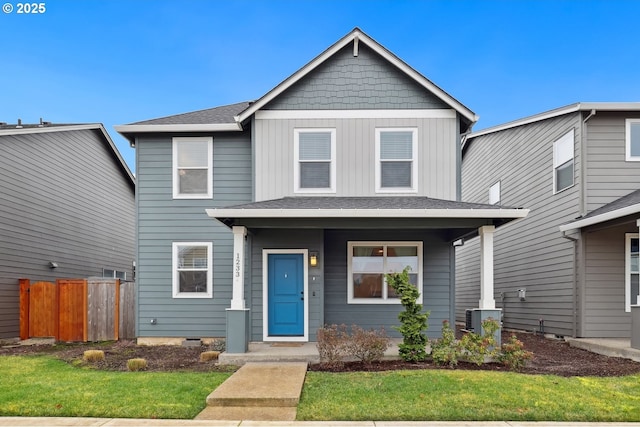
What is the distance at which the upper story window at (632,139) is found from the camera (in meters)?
10.7

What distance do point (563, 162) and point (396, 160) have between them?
4.63 metres

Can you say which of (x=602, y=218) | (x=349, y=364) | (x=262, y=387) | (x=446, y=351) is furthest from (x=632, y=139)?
(x=262, y=387)

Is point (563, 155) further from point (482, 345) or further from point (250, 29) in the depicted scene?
point (250, 29)

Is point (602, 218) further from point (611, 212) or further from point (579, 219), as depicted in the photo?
point (579, 219)

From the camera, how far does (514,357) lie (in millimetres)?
7590

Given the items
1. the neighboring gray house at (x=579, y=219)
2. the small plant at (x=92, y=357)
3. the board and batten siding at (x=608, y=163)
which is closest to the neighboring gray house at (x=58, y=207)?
the small plant at (x=92, y=357)

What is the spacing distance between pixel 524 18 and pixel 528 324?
18.1 m

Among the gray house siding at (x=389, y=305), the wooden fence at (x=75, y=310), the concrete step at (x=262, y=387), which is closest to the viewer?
the concrete step at (x=262, y=387)

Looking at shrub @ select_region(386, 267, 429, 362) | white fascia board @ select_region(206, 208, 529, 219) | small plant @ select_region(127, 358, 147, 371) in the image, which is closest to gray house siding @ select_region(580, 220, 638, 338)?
white fascia board @ select_region(206, 208, 529, 219)

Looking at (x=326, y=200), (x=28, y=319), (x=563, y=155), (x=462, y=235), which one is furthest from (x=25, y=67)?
(x=563, y=155)

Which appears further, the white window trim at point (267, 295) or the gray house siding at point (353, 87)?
the gray house siding at point (353, 87)

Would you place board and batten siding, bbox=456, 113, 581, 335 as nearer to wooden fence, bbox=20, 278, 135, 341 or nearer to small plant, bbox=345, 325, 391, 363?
small plant, bbox=345, 325, 391, 363

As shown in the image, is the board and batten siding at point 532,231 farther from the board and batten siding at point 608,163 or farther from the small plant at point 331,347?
the small plant at point 331,347

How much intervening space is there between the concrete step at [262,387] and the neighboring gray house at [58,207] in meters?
8.09
